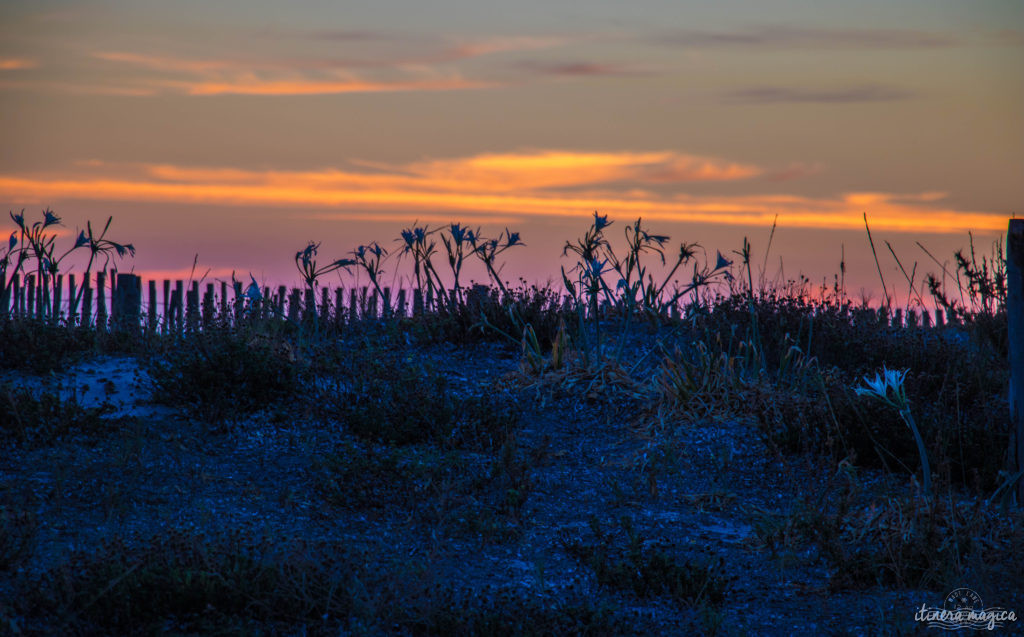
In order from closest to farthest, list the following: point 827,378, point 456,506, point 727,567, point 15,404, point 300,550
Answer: point 300,550, point 727,567, point 456,506, point 15,404, point 827,378

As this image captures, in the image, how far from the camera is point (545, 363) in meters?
8.98

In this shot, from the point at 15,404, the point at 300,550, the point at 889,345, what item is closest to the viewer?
the point at 300,550

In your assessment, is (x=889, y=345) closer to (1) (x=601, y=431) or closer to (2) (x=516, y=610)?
(1) (x=601, y=431)

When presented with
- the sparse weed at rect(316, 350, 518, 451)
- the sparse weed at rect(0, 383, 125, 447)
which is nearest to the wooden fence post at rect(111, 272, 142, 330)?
the sparse weed at rect(316, 350, 518, 451)

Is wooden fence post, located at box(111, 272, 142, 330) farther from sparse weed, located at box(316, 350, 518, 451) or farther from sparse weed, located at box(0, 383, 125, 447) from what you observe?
sparse weed, located at box(0, 383, 125, 447)

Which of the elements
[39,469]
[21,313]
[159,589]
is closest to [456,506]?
[159,589]

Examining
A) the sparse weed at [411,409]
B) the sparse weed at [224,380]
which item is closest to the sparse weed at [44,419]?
the sparse weed at [224,380]

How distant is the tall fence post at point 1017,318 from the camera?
5676 mm

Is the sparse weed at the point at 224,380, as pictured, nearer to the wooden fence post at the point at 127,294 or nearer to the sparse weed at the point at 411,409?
the sparse weed at the point at 411,409

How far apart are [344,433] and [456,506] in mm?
1742

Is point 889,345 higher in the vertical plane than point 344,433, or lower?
higher

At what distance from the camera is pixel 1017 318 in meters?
5.68

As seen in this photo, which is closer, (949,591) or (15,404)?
(949,591)

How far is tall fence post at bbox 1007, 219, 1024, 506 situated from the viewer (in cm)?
568
